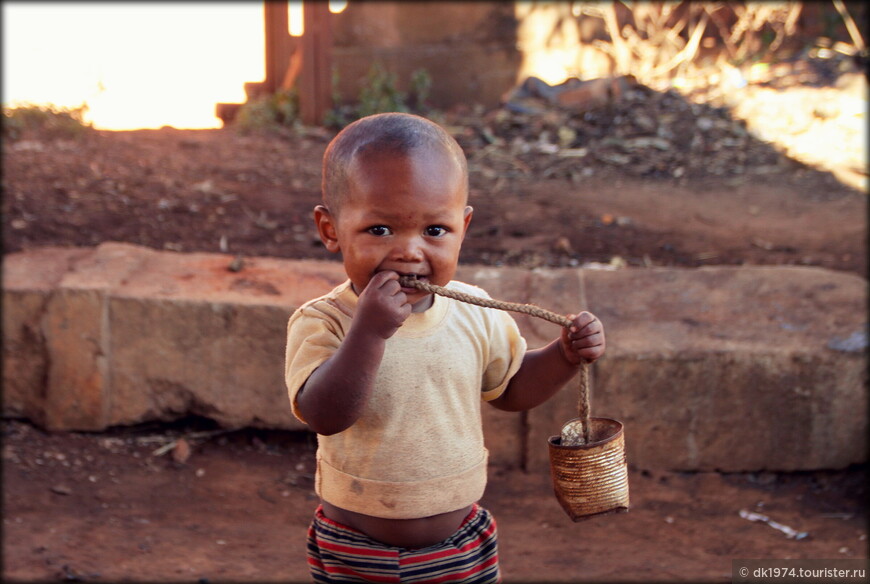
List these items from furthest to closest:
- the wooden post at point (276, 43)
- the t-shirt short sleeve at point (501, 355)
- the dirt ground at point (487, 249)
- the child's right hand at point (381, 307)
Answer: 1. the wooden post at point (276, 43)
2. the dirt ground at point (487, 249)
3. the t-shirt short sleeve at point (501, 355)
4. the child's right hand at point (381, 307)

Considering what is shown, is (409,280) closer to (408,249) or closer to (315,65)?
(408,249)

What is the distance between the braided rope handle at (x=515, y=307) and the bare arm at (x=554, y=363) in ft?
0.09

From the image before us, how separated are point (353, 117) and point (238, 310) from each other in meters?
3.80

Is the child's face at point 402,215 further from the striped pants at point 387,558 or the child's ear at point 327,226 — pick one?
the striped pants at point 387,558

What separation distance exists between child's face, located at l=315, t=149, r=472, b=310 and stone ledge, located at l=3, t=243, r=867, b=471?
1.72 metres

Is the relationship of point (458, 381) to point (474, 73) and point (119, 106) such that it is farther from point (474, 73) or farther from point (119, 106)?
point (119, 106)

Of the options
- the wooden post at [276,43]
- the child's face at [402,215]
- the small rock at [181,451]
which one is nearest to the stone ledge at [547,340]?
the small rock at [181,451]

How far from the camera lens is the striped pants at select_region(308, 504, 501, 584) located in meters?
1.75

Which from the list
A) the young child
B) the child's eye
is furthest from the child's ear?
the child's eye

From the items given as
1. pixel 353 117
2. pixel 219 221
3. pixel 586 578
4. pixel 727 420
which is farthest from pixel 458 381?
pixel 353 117

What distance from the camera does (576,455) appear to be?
5.46 feet

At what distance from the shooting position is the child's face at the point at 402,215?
5.13 feet

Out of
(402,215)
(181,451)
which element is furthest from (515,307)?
(181,451)

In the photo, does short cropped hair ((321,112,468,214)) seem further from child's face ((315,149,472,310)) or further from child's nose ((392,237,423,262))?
child's nose ((392,237,423,262))
